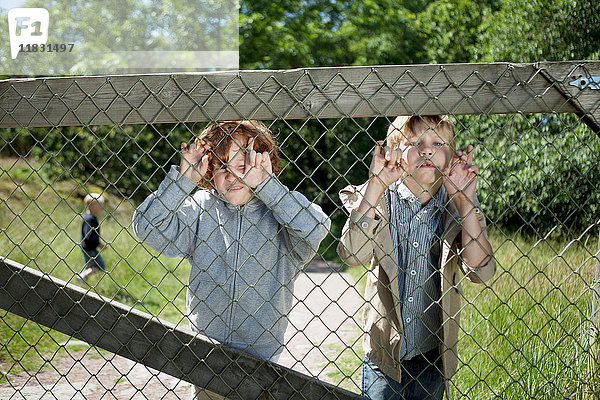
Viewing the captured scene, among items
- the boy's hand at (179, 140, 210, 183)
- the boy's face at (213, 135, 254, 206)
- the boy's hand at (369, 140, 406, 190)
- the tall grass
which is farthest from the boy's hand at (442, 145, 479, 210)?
the boy's hand at (179, 140, 210, 183)

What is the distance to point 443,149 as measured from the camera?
2094mm

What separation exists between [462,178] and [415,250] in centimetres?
30

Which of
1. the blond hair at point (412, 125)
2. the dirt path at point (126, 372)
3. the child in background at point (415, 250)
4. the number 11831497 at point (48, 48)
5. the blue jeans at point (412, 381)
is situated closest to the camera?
the child in background at point (415, 250)

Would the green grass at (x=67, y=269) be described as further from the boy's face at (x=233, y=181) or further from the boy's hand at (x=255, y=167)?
the boy's hand at (x=255, y=167)

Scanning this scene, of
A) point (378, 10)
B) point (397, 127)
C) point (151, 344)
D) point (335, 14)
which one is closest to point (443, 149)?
point (397, 127)

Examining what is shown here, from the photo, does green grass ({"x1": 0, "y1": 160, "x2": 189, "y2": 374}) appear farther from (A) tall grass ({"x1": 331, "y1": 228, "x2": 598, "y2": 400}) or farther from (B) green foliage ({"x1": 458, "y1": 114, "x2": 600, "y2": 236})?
(B) green foliage ({"x1": 458, "y1": 114, "x2": 600, "y2": 236})

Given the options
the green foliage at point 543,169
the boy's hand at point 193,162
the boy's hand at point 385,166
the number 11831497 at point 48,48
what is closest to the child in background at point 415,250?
the boy's hand at point 385,166

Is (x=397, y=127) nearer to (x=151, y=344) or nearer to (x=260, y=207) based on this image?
(x=260, y=207)

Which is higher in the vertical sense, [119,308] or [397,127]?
[397,127]

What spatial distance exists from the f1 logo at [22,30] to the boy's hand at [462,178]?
40.4ft

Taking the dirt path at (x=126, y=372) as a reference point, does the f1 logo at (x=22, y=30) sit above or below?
below

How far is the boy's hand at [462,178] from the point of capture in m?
1.95

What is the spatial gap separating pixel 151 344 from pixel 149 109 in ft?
2.76

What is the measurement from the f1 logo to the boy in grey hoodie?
38.6ft
